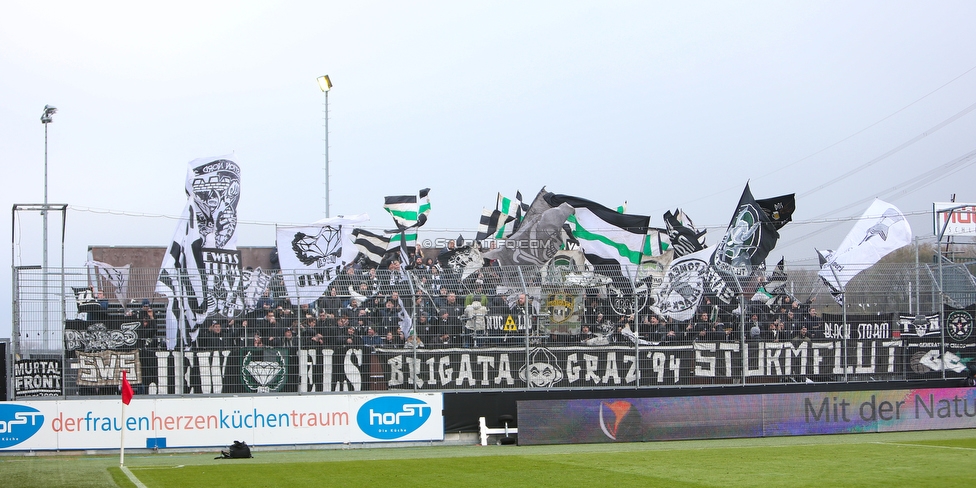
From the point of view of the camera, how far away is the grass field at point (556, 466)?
11.6 metres

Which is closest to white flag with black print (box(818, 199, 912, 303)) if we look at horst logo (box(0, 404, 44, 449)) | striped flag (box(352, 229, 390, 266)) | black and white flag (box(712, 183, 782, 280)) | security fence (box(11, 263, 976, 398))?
black and white flag (box(712, 183, 782, 280))

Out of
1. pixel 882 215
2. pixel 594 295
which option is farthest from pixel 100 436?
pixel 882 215

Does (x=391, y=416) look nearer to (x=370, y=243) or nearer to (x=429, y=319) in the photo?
(x=429, y=319)

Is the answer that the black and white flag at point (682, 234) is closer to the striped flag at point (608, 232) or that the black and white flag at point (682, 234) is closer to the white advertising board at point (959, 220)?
the striped flag at point (608, 232)

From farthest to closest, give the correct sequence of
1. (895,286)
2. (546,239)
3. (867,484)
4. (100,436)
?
(546,239) → (895,286) → (100,436) → (867,484)

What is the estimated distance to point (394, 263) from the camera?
2028 centimetres

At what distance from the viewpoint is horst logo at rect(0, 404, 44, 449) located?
53.8ft

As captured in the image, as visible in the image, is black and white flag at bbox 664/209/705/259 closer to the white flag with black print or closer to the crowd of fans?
the white flag with black print

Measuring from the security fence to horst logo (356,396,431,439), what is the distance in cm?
30

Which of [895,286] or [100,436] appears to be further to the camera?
[895,286]

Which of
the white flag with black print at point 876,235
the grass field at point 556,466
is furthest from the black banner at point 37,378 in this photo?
the white flag with black print at point 876,235

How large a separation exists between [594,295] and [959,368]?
886cm

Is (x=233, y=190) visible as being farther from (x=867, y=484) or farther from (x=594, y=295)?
(x=867, y=484)

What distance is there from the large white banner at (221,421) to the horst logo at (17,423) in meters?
0.02
